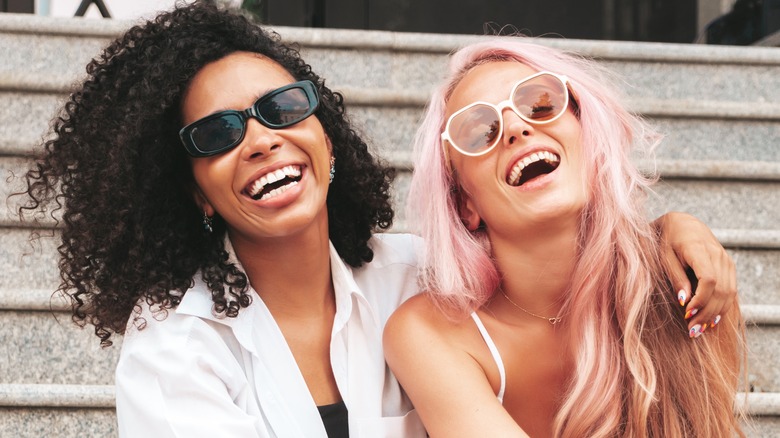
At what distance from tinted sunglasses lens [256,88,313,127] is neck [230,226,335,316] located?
26 cm

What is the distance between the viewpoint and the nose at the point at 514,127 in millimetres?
1742

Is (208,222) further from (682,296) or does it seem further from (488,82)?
(682,296)

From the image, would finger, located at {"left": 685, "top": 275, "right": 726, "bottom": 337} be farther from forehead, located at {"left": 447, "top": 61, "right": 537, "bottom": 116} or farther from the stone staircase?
the stone staircase

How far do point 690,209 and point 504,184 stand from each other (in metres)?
1.31

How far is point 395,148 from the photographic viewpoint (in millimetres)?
2984

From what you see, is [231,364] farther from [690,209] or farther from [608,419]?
[690,209]

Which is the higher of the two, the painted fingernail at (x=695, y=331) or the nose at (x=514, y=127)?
the nose at (x=514, y=127)

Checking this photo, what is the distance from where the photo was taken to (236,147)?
175cm

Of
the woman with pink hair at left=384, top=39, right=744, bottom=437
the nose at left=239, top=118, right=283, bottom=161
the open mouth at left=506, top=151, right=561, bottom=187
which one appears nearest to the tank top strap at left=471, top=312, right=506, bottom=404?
the woman with pink hair at left=384, top=39, right=744, bottom=437

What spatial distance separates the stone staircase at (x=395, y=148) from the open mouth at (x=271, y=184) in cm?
61

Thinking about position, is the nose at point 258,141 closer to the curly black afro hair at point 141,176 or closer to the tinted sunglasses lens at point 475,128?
the curly black afro hair at point 141,176

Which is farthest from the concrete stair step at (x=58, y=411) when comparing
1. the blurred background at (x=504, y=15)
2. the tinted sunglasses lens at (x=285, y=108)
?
the blurred background at (x=504, y=15)

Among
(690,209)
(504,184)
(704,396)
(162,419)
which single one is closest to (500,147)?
(504,184)

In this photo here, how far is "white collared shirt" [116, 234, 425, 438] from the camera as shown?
1638 millimetres
